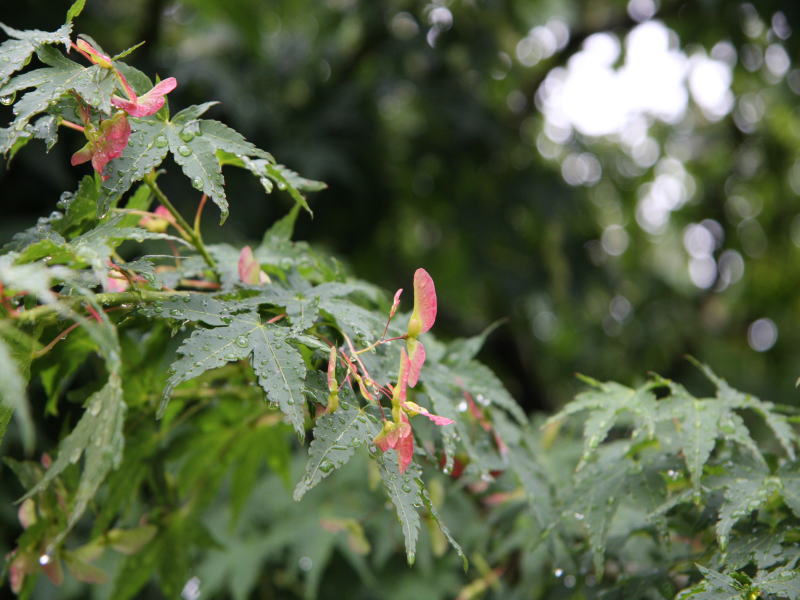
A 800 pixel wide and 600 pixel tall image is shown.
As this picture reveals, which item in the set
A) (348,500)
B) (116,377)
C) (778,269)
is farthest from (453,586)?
(778,269)

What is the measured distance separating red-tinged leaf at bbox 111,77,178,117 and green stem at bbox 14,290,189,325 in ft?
0.57

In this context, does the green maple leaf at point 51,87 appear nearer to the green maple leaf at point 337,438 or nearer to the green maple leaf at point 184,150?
the green maple leaf at point 184,150

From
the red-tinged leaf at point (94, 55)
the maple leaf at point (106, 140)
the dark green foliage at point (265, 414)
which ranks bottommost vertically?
the dark green foliage at point (265, 414)

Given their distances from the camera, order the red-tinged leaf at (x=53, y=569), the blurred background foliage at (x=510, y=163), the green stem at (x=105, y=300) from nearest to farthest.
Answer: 1. the green stem at (x=105, y=300)
2. the red-tinged leaf at (x=53, y=569)
3. the blurred background foliage at (x=510, y=163)

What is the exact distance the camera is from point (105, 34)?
2.46m

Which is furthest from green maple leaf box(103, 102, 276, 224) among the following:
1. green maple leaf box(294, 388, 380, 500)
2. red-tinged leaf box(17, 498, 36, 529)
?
red-tinged leaf box(17, 498, 36, 529)

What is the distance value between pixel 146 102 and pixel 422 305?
1.10ft

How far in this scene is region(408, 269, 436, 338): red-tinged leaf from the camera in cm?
76

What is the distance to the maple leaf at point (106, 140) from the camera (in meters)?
0.75

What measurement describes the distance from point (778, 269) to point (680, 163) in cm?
67

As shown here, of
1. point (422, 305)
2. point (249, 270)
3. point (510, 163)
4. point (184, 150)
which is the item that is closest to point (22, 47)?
point (184, 150)

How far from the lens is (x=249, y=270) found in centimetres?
94

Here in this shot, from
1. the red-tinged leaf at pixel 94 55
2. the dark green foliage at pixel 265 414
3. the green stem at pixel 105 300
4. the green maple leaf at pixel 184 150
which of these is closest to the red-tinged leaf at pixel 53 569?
the dark green foliage at pixel 265 414

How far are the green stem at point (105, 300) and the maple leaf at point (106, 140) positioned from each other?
12cm
